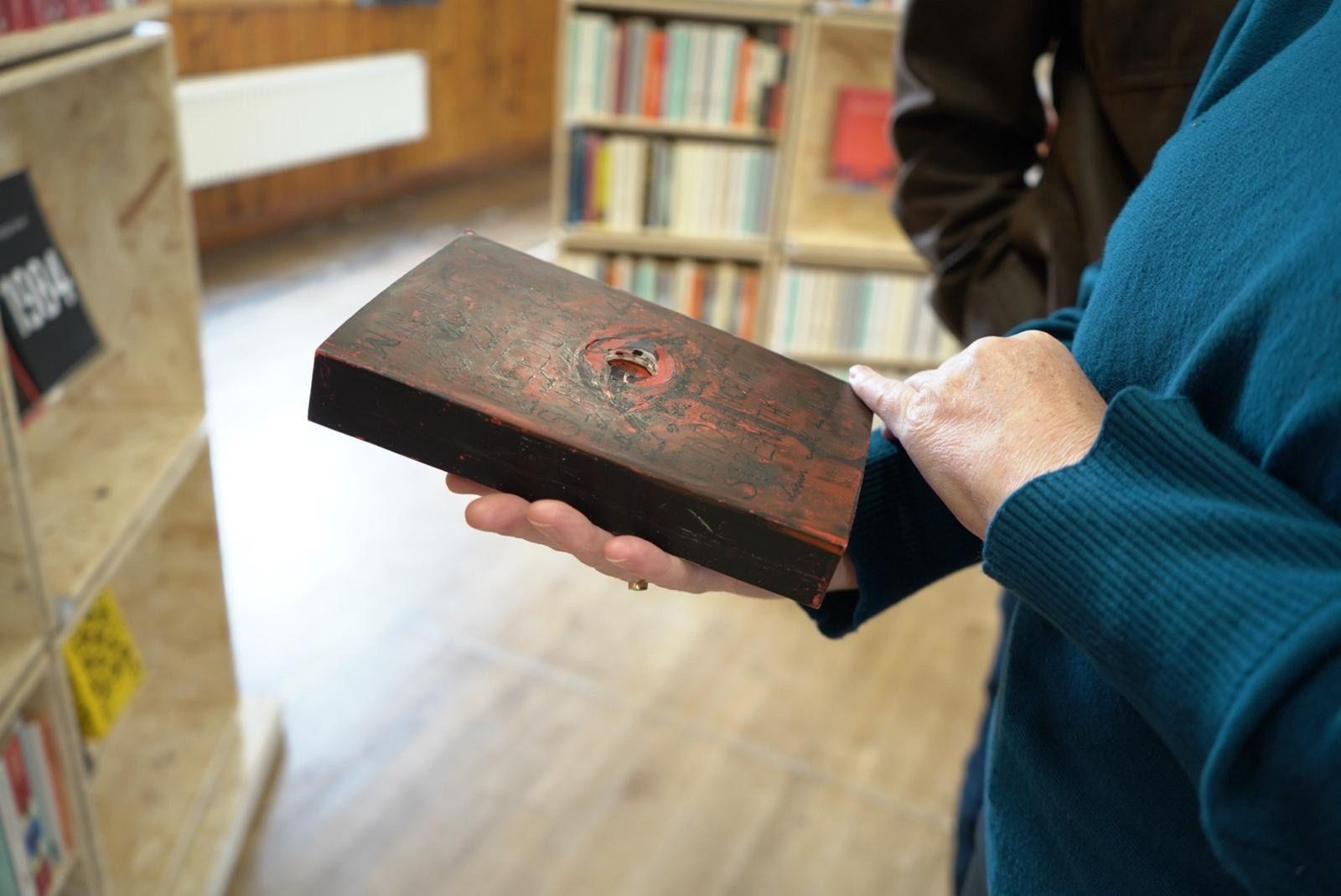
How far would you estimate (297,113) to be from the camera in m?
4.93

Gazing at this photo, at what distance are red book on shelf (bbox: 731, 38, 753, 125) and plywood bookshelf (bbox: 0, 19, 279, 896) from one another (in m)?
1.52

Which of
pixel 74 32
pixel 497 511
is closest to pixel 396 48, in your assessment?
pixel 74 32

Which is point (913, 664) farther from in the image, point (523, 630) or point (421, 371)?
point (421, 371)

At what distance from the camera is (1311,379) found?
498 millimetres

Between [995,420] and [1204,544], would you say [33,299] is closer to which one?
[995,420]

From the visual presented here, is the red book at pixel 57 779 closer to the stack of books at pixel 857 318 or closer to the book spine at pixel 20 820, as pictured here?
the book spine at pixel 20 820

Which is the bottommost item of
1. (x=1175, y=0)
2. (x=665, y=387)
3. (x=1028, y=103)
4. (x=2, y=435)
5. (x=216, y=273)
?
(x=216, y=273)

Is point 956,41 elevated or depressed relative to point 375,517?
elevated

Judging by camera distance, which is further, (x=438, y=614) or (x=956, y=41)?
(x=438, y=614)

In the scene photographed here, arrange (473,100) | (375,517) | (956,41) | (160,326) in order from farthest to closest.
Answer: (473,100) < (375,517) < (160,326) < (956,41)

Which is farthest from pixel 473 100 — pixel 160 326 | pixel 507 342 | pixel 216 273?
pixel 507 342

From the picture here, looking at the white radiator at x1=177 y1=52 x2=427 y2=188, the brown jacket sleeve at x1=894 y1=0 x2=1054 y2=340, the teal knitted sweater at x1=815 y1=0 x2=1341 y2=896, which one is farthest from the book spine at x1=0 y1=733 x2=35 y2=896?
the white radiator at x1=177 y1=52 x2=427 y2=188

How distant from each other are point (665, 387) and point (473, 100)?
6.00 meters

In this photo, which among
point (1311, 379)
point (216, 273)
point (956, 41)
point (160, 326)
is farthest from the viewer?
point (216, 273)
